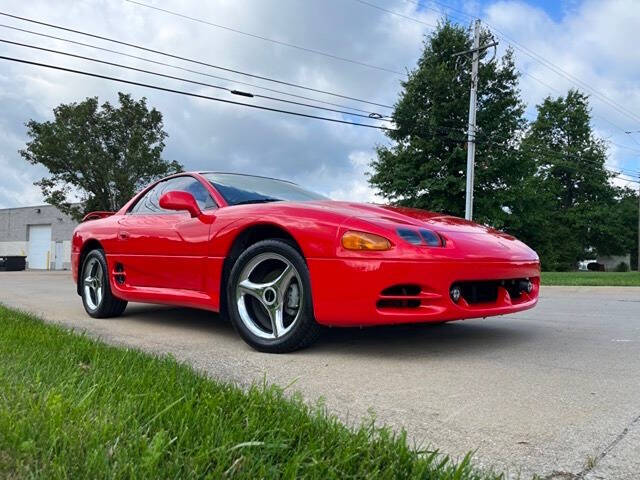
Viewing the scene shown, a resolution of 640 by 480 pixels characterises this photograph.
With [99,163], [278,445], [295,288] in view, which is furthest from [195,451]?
[99,163]

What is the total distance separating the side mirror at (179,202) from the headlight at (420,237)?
1.63 meters

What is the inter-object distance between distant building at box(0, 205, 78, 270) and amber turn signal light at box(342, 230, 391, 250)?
40.5m

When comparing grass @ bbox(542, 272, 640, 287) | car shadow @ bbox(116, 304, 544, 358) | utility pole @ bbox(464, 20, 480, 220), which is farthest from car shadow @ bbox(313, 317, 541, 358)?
utility pole @ bbox(464, 20, 480, 220)

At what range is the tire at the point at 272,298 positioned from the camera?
344 centimetres

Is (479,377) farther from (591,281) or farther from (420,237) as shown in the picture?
(591,281)

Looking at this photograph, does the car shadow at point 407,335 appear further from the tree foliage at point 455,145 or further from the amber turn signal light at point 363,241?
the tree foliage at point 455,145

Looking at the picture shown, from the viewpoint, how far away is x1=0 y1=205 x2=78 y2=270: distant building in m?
41.2

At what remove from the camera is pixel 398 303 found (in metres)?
3.28

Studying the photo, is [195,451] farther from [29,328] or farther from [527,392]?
[29,328]

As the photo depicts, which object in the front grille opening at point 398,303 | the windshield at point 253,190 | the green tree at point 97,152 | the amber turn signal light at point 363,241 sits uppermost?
the green tree at point 97,152

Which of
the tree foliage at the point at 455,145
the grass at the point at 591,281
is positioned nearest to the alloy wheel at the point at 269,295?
the grass at the point at 591,281

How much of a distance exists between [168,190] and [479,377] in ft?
10.7

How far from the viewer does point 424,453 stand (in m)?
1.76

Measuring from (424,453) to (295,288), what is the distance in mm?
1932
